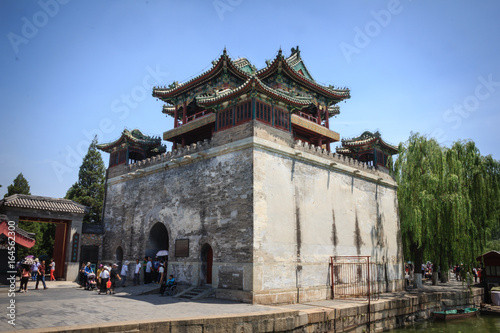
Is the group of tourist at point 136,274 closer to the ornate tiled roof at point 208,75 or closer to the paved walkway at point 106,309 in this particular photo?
the paved walkway at point 106,309

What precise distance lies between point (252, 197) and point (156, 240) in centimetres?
689

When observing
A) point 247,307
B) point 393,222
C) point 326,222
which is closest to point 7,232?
point 247,307

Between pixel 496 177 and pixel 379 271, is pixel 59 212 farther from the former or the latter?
pixel 496 177

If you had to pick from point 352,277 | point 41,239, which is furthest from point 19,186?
point 352,277

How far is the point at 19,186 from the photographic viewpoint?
33.0m

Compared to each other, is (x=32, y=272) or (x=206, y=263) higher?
(x=206, y=263)

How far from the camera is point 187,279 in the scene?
1474 centimetres

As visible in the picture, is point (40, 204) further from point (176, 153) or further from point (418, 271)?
point (418, 271)

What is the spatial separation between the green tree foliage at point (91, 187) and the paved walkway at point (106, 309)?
1447 centimetres

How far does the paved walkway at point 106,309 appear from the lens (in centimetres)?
Answer: 832

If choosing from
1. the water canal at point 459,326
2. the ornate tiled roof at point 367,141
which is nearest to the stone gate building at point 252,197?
the ornate tiled roof at point 367,141

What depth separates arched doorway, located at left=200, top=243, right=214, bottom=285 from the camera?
14.4 m

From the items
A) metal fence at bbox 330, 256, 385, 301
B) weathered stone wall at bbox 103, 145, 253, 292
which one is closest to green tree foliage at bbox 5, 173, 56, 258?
weathered stone wall at bbox 103, 145, 253, 292

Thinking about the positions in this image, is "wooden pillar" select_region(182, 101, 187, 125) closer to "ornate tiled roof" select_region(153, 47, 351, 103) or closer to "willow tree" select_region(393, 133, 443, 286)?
"ornate tiled roof" select_region(153, 47, 351, 103)
